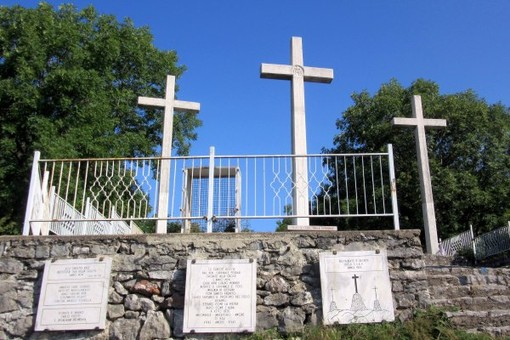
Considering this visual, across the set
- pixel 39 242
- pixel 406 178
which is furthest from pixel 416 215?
pixel 39 242

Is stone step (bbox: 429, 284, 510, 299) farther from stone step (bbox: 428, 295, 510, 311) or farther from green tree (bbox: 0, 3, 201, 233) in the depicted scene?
green tree (bbox: 0, 3, 201, 233)

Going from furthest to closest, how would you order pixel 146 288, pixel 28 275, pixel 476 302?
pixel 476 302
pixel 28 275
pixel 146 288

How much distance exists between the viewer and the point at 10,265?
19.4ft

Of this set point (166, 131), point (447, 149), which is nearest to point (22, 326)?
point (166, 131)

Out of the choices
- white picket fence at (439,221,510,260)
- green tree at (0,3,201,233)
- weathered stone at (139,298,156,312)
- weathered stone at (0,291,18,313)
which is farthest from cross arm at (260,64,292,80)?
green tree at (0,3,201,233)

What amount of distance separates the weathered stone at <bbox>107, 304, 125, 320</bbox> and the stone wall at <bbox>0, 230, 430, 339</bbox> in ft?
0.04

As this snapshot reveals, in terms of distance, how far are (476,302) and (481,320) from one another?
1.46ft

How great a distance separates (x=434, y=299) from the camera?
627cm

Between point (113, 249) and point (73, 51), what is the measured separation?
13.7 metres

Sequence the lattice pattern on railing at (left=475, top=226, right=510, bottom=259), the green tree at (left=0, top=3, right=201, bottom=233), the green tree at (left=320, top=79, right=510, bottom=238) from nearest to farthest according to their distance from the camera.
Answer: the lattice pattern on railing at (left=475, top=226, right=510, bottom=259) → the green tree at (left=0, top=3, right=201, bottom=233) → the green tree at (left=320, top=79, right=510, bottom=238)

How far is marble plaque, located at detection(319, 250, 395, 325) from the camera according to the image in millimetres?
5559

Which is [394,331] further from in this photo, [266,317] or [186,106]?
[186,106]

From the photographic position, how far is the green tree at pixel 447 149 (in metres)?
19.5

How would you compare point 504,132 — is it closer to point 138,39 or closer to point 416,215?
point 416,215
